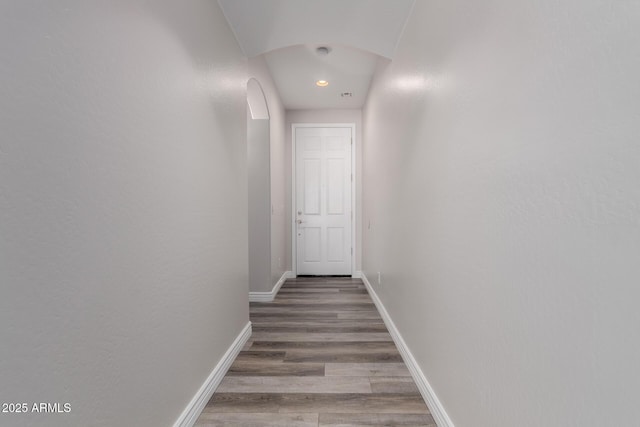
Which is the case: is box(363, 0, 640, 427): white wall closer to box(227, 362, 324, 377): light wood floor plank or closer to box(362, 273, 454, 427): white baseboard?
box(362, 273, 454, 427): white baseboard

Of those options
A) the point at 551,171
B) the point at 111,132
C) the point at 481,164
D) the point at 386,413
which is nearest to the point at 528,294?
the point at 551,171

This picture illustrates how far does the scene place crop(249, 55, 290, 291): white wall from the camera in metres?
3.45

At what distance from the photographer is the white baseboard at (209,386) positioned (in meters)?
1.50

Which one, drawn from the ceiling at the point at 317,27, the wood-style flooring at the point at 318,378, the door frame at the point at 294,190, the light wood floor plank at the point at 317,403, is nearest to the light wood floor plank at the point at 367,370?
the wood-style flooring at the point at 318,378

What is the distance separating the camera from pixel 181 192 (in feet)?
4.87

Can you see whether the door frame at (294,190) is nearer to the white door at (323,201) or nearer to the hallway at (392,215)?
the white door at (323,201)

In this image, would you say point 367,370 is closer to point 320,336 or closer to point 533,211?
point 320,336

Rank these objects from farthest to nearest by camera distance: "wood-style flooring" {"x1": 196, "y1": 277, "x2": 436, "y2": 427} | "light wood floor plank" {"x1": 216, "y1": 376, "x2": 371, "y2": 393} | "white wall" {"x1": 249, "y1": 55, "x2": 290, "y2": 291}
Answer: "white wall" {"x1": 249, "y1": 55, "x2": 290, "y2": 291}
"light wood floor plank" {"x1": 216, "y1": 376, "x2": 371, "y2": 393}
"wood-style flooring" {"x1": 196, "y1": 277, "x2": 436, "y2": 427}

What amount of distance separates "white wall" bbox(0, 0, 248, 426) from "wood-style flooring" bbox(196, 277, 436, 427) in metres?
0.30

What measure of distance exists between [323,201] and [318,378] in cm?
313

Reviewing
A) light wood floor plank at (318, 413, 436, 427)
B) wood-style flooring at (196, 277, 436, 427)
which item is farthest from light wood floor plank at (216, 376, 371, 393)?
light wood floor plank at (318, 413, 436, 427)

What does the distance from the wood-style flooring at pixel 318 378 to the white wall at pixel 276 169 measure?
103 centimetres

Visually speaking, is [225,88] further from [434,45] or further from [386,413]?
[386,413]

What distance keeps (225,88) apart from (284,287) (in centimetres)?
283
